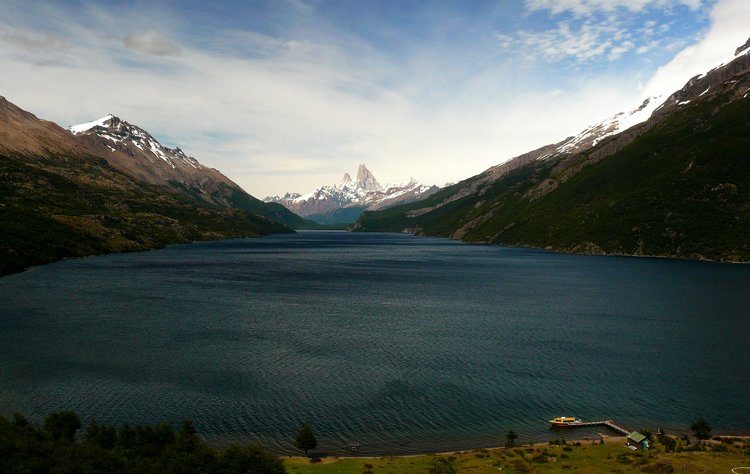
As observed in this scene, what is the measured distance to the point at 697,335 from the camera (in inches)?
4102

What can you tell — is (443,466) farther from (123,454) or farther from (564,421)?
(123,454)

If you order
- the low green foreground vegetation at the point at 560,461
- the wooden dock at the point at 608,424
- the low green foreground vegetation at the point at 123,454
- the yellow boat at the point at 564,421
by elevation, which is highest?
the low green foreground vegetation at the point at 123,454

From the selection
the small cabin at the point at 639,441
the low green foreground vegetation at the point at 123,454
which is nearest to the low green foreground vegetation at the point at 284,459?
the low green foreground vegetation at the point at 123,454

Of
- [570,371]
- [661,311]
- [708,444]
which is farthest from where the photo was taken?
[661,311]

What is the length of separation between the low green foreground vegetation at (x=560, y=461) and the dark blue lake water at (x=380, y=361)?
17.0ft

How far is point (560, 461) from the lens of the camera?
159 feet

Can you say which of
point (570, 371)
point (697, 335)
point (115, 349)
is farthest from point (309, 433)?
point (697, 335)

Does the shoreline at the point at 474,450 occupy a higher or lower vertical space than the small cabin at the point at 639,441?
lower

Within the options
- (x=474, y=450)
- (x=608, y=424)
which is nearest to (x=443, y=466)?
(x=474, y=450)

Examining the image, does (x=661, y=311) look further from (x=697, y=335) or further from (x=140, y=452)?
(x=140, y=452)

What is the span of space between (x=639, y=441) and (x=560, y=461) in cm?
1074

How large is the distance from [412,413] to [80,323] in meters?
90.3

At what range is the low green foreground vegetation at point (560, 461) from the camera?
4500 centimetres

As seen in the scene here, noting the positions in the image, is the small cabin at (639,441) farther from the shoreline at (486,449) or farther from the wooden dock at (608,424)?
the wooden dock at (608,424)
